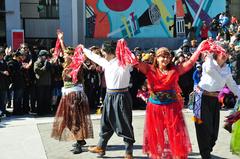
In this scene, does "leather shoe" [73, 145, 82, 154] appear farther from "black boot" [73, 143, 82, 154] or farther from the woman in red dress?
the woman in red dress

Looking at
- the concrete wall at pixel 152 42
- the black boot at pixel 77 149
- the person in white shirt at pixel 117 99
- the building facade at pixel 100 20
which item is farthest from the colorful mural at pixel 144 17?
the person in white shirt at pixel 117 99

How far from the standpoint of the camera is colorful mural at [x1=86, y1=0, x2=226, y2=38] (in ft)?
70.1

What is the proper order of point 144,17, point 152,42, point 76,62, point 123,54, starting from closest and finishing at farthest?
1. point 123,54
2. point 76,62
3. point 144,17
4. point 152,42

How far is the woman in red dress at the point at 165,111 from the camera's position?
19.1ft

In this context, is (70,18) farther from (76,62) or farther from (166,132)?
(166,132)

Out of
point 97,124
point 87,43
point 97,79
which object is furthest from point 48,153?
point 87,43

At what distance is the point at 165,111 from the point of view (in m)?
5.86

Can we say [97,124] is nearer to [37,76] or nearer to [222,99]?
[37,76]

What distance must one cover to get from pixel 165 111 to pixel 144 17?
16.6 metres

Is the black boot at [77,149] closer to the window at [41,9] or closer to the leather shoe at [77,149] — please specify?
the leather shoe at [77,149]

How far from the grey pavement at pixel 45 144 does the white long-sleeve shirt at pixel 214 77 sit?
4.02 ft

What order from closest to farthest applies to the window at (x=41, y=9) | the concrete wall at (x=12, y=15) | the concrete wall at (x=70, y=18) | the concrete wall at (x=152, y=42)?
the concrete wall at (x=12, y=15), the concrete wall at (x=70, y=18), the window at (x=41, y=9), the concrete wall at (x=152, y=42)

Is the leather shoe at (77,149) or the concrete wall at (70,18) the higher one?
the concrete wall at (70,18)

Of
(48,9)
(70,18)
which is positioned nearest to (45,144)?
(70,18)
